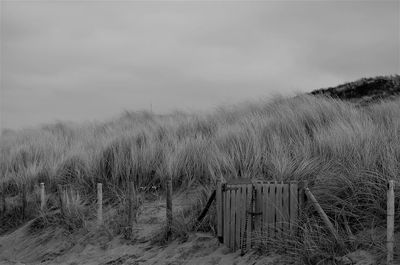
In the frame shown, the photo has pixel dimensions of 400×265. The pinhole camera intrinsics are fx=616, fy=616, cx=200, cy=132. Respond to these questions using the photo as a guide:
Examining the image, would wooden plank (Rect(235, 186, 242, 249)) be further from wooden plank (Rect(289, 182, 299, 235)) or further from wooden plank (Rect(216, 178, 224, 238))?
wooden plank (Rect(289, 182, 299, 235))

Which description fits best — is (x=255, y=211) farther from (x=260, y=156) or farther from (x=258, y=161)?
(x=260, y=156)

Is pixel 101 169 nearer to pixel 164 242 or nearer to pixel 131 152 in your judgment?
pixel 131 152

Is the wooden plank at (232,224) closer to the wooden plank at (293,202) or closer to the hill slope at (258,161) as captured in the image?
the hill slope at (258,161)

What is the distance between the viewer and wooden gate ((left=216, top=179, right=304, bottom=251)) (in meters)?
7.51

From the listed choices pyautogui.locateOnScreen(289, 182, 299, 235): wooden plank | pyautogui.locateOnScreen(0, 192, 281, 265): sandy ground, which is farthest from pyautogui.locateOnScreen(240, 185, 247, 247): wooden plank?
pyautogui.locateOnScreen(289, 182, 299, 235): wooden plank

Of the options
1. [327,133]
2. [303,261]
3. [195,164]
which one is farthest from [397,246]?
[195,164]

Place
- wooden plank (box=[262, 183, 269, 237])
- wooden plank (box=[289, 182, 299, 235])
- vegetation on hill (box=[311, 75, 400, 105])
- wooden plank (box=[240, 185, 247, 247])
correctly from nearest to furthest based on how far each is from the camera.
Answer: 1. wooden plank (box=[289, 182, 299, 235])
2. wooden plank (box=[262, 183, 269, 237])
3. wooden plank (box=[240, 185, 247, 247])
4. vegetation on hill (box=[311, 75, 400, 105])

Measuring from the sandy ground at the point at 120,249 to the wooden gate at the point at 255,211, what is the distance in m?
0.26

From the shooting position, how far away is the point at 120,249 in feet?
32.0

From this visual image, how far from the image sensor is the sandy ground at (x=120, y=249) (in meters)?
8.39

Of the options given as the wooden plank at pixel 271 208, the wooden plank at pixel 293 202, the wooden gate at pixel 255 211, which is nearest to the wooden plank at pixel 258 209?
the wooden gate at pixel 255 211

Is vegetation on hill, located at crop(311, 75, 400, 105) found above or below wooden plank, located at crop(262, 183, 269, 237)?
above

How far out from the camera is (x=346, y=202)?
7.71 metres

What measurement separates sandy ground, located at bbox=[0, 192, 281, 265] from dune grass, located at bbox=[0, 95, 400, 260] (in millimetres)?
1157
